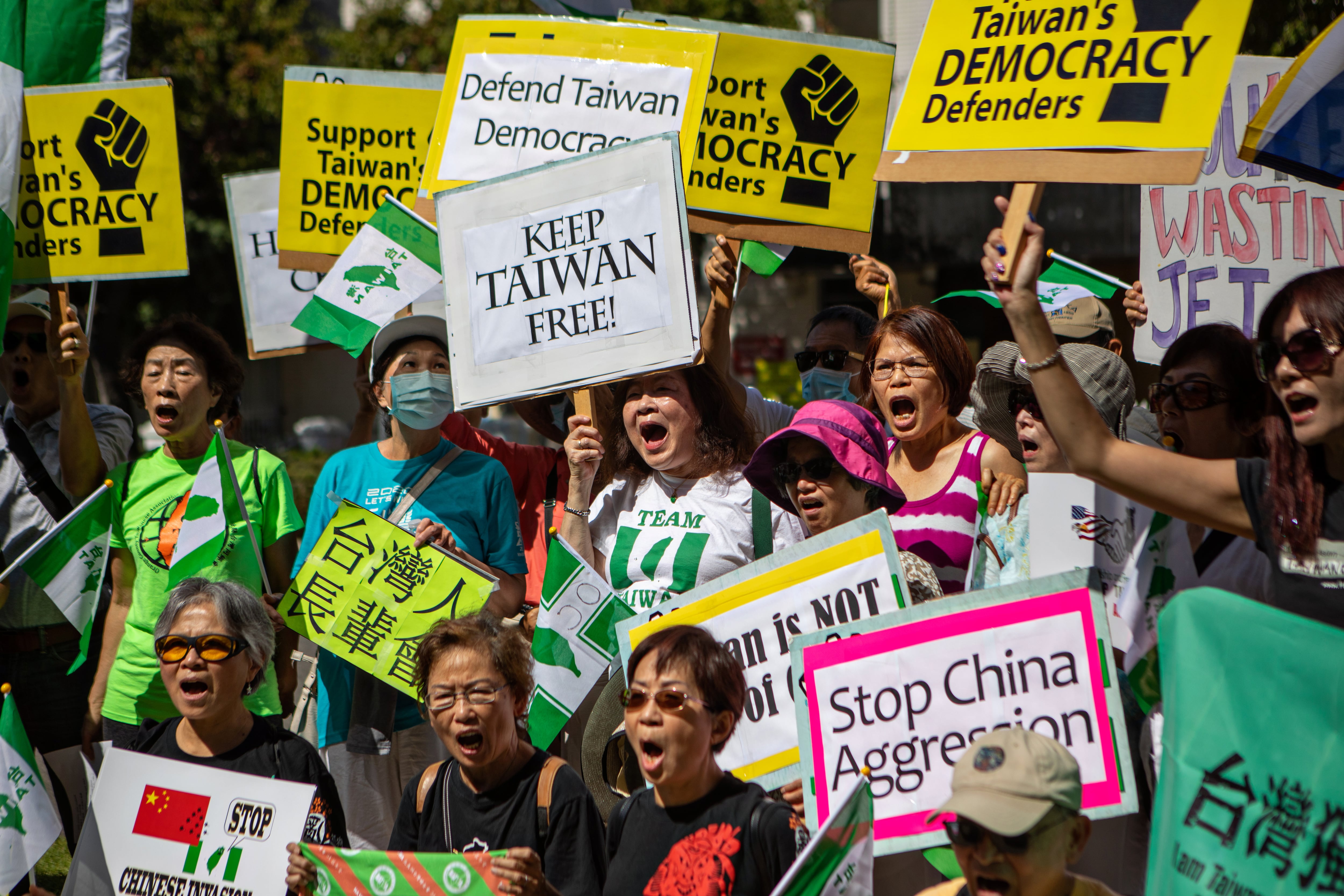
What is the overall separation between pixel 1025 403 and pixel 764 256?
75.4 inches

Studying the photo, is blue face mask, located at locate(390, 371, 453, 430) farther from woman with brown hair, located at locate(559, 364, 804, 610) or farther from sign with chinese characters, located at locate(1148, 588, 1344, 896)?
sign with chinese characters, located at locate(1148, 588, 1344, 896)

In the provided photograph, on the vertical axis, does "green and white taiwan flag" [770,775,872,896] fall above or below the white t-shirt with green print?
below

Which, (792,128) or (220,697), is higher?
(792,128)

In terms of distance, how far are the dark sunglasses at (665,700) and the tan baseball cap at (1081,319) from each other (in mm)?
2401

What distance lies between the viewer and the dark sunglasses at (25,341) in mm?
5008

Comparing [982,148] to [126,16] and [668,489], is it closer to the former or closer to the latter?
[668,489]

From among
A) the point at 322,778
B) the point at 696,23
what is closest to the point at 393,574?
the point at 322,778

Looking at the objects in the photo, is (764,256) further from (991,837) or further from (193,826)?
(991,837)

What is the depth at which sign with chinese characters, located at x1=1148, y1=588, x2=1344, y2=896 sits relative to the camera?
232 cm

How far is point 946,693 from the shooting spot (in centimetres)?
303

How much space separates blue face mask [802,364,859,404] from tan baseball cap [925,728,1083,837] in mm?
2798

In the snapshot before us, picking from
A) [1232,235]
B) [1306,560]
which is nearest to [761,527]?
[1306,560]

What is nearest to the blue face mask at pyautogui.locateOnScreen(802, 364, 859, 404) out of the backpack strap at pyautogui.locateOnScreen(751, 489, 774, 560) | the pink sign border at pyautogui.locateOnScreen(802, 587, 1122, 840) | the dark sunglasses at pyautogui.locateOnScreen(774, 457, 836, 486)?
the backpack strap at pyautogui.locateOnScreen(751, 489, 774, 560)

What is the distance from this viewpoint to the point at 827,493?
11.8 ft
